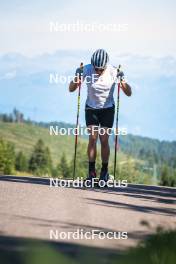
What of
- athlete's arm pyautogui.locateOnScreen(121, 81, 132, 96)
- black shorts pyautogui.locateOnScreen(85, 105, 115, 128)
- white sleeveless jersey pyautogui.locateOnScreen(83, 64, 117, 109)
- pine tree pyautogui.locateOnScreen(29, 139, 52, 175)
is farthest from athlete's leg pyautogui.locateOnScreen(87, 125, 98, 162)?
pine tree pyautogui.locateOnScreen(29, 139, 52, 175)

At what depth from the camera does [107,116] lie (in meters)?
10.9

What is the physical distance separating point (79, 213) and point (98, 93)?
3505mm

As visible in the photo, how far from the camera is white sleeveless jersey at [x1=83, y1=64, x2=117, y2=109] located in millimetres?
10719

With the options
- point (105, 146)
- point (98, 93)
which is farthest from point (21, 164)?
point (98, 93)

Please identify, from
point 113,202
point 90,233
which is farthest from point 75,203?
point 90,233

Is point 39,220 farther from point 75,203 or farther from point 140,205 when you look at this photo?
point 140,205

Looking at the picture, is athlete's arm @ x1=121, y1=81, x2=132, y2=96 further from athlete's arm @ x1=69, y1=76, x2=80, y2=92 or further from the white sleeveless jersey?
athlete's arm @ x1=69, y1=76, x2=80, y2=92

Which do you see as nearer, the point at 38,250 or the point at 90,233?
the point at 38,250

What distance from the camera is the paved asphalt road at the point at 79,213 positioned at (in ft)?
18.4

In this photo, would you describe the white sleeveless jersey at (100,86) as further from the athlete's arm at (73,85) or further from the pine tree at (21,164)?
the pine tree at (21,164)

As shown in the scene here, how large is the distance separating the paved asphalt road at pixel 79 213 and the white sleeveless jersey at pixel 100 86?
112cm

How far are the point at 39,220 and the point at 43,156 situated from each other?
175 m

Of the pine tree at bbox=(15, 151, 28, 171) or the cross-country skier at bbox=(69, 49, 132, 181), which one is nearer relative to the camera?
the cross-country skier at bbox=(69, 49, 132, 181)

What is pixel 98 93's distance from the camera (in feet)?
35.5
